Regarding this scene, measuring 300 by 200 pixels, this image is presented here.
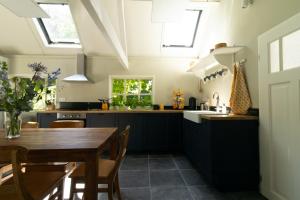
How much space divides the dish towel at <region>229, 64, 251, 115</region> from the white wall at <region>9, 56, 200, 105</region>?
6.88 feet

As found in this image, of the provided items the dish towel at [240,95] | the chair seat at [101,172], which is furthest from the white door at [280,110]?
the chair seat at [101,172]

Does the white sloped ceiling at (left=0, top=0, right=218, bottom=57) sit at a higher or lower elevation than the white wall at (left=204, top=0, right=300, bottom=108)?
higher

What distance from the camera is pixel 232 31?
114 inches

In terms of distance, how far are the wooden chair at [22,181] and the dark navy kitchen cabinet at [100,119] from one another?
7.57ft

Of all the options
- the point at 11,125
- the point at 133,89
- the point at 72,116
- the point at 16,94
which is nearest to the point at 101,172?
the point at 11,125

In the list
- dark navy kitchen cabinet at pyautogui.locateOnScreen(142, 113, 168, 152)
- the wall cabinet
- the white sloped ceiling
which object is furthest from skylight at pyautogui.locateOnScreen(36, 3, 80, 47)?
the wall cabinet

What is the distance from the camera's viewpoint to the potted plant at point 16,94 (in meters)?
1.56

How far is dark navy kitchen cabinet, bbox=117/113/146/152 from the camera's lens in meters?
3.92

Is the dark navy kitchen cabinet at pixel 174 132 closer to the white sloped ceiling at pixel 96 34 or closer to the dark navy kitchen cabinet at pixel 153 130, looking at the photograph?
the dark navy kitchen cabinet at pixel 153 130

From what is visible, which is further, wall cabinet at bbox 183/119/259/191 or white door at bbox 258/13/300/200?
wall cabinet at bbox 183/119/259/191

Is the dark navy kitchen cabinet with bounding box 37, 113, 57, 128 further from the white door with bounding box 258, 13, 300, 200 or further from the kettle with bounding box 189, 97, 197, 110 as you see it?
the white door with bounding box 258, 13, 300, 200

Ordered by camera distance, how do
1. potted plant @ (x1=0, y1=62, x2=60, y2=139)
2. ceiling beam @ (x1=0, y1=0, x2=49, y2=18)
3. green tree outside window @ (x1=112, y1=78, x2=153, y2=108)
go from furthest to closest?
green tree outside window @ (x1=112, y1=78, x2=153, y2=108) < ceiling beam @ (x1=0, y1=0, x2=49, y2=18) < potted plant @ (x1=0, y1=62, x2=60, y2=139)

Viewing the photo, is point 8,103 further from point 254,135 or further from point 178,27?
point 178,27

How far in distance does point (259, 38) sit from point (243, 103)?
80 cm
